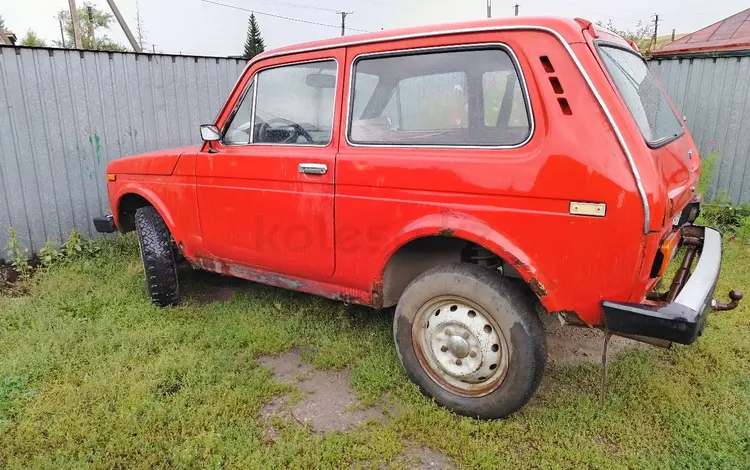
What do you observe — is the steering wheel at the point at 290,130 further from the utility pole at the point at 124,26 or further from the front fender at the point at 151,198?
the utility pole at the point at 124,26

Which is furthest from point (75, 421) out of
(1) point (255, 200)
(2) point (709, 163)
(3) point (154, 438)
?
(2) point (709, 163)

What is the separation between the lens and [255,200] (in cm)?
330

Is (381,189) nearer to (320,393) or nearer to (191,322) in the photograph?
(320,393)

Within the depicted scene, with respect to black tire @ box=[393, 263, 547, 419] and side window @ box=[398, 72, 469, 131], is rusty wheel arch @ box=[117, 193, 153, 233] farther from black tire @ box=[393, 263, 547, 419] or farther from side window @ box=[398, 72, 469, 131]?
black tire @ box=[393, 263, 547, 419]

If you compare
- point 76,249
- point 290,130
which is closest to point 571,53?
point 290,130

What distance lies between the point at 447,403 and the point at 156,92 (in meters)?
4.97

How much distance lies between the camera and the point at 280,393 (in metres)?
2.95

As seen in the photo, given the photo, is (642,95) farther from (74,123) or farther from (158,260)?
(74,123)

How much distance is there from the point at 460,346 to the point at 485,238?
603 mm

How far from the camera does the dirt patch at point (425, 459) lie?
7.80ft

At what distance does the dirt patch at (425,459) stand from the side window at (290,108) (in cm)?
179

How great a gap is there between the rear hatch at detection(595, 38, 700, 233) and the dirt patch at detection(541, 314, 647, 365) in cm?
107

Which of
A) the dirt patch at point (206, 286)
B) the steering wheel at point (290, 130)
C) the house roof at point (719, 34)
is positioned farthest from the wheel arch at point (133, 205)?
the house roof at point (719, 34)

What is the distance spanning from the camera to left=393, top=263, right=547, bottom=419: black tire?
96.7 inches
